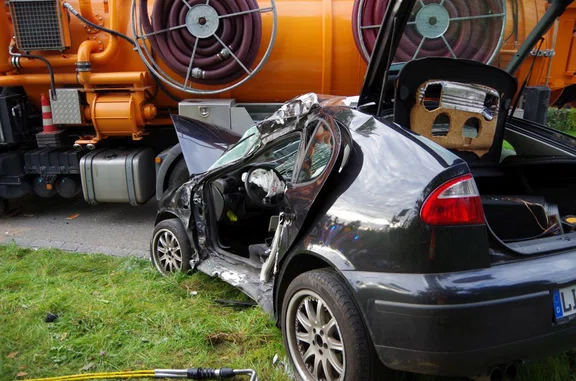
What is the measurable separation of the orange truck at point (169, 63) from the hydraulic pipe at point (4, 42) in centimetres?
1

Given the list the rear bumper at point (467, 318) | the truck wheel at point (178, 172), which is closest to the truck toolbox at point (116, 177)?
the truck wheel at point (178, 172)

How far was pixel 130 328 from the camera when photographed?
10.8 feet

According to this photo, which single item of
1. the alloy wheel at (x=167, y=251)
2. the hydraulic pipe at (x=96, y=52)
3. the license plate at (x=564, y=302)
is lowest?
the alloy wheel at (x=167, y=251)

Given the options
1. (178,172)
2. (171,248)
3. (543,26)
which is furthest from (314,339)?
(178,172)

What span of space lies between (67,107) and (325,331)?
4954mm

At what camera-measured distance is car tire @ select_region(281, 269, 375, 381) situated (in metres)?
2.16

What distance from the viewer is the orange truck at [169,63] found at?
17.7 ft

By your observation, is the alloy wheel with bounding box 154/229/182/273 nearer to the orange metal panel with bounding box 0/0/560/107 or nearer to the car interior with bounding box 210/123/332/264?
the car interior with bounding box 210/123/332/264

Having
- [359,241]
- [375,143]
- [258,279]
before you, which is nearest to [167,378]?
[258,279]

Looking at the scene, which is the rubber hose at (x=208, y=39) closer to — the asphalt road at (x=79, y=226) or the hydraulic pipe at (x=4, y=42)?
the hydraulic pipe at (x=4, y=42)

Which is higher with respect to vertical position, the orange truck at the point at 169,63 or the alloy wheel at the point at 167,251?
the orange truck at the point at 169,63

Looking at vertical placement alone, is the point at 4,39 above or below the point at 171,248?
above

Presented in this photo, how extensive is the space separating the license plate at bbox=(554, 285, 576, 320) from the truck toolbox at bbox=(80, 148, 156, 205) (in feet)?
16.8

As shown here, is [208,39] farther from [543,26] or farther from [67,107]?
[543,26]
